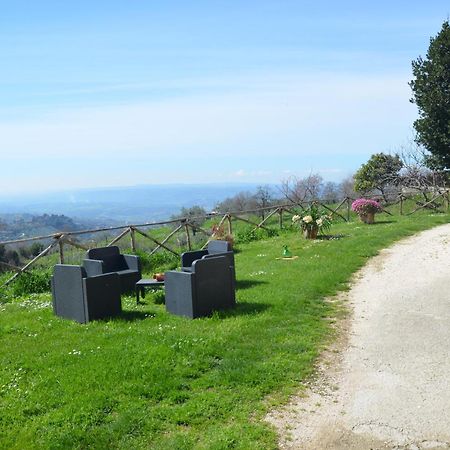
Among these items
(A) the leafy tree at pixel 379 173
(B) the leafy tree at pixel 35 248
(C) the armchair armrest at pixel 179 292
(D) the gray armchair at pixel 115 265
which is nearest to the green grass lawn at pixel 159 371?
(C) the armchair armrest at pixel 179 292

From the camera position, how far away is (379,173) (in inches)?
1310

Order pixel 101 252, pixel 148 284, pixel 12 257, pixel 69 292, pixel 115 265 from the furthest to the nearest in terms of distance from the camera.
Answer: pixel 12 257
pixel 115 265
pixel 101 252
pixel 148 284
pixel 69 292

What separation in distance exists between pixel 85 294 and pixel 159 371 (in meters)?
2.90

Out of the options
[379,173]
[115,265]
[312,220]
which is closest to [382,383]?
[115,265]

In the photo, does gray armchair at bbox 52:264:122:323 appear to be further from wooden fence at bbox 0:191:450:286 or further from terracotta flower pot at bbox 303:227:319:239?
terracotta flower pot at bbox 303:227:319:239

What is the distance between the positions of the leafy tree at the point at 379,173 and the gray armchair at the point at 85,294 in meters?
25.9

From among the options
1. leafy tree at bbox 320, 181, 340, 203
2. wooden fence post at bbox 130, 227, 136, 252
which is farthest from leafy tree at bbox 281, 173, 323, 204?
wooden fence post at bbox 130, 227, 136, 252

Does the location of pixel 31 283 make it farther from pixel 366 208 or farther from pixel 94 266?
pixel 366 208

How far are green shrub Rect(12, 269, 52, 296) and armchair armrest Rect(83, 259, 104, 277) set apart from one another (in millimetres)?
2584

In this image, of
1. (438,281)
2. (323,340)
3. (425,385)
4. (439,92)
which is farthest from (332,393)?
(439,92)

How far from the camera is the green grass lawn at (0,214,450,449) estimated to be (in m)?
5.14

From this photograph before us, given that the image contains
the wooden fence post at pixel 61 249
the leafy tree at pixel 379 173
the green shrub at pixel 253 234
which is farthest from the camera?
the leafy tree at pixel 379 173

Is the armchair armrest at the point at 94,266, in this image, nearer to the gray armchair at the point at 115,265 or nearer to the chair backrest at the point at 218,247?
the gray armchair at the point at 115,265

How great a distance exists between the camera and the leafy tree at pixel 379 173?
108ft
